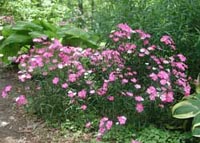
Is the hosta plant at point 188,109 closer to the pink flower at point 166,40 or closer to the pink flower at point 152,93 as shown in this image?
the pink flower at point 152,93

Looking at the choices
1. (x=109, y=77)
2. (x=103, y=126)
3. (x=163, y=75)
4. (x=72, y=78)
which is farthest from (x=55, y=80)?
(x=163, y=75)

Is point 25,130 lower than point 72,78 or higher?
lower

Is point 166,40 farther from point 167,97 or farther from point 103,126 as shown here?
point 103,126

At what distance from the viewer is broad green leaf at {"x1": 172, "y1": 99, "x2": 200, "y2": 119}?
3268 millimetres

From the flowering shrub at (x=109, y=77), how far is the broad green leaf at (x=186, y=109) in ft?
0.35

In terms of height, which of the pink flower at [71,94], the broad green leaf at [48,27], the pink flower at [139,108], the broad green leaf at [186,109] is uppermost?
the broad green leaf at [48,27]

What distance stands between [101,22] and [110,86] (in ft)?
3.30

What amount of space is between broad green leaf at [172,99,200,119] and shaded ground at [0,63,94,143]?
0.79 meters

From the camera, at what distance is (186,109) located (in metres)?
3.31

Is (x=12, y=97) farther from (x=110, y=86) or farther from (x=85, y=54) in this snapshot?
(x=110, y=86)

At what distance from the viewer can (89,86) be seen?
360 centimetres

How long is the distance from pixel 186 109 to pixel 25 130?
1460 mm

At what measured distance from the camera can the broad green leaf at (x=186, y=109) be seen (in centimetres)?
327

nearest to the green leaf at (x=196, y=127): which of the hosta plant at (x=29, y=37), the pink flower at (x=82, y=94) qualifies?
the pink flower at (x=82, y=94)
